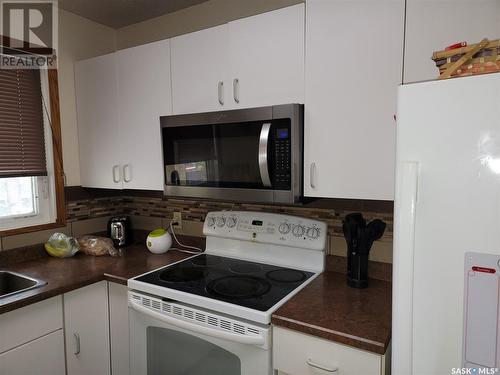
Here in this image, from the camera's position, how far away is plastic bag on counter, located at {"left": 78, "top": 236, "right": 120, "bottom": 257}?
6.42ft

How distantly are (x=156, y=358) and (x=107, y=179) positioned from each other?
1.08 m

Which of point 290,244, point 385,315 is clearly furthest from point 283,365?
point 290,244

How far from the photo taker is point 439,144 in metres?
0.74

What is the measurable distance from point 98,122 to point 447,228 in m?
1.96

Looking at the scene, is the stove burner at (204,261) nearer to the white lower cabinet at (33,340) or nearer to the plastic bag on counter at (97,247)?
the plastic bag on counter at (97,247)

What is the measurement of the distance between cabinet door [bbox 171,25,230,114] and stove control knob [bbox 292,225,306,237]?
A: 2.22 ft

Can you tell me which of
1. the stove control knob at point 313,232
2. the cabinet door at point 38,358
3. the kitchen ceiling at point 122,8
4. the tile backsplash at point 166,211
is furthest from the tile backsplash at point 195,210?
the kitchen ceiling at point 122,8

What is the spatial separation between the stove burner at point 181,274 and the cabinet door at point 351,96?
664 millimetres

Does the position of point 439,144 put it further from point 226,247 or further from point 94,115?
point 94,115

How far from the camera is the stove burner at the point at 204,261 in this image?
174 centimetres

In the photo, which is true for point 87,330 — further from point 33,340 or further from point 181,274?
point 181,274

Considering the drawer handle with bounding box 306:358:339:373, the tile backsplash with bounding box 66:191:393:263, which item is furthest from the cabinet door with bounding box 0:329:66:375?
the drawer handle with bounding box 306:358:339:373

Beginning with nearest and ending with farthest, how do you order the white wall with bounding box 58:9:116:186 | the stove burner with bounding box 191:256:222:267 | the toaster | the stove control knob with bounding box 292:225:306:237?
the stove control knob with bounding box 292:225:306:237 → the stove burner with bounding box 191:256:222:267 → the white wall with bounding box 58:9:116:186 → the toaster

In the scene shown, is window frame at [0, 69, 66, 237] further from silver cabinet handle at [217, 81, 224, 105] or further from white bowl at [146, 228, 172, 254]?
silver cabinet handle at [217, 81, 224, 105]
